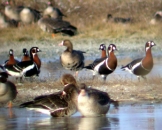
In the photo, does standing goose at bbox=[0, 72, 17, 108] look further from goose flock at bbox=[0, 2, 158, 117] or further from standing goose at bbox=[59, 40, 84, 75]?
standing goose at bbox=[59, 40, 84, 75]

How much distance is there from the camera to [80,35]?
28859 millimetres

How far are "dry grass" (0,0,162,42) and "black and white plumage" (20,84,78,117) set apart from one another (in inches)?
665

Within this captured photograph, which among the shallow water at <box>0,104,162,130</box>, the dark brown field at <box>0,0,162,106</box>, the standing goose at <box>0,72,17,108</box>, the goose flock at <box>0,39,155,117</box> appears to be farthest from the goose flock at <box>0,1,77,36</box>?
the shallow water at <box>0,104,162,130</box>

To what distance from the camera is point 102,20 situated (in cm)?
3231

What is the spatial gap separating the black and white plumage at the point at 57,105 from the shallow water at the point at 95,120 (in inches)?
4.7

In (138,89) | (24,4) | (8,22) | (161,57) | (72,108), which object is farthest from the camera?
(24,4)

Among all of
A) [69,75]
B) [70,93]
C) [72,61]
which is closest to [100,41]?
[72,61]

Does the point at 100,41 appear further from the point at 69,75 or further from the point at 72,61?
the point at 69,75

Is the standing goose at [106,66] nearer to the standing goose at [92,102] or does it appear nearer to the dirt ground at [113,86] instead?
the dirt ground at [113,86]

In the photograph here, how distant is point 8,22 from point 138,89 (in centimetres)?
1875

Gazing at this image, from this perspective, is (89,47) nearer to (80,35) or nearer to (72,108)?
(80,35)

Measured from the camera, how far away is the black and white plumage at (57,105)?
1115cm

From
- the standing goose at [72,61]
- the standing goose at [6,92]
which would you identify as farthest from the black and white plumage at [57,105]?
the standing goose at [72,61]

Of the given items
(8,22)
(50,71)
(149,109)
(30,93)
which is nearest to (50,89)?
(30,93)
